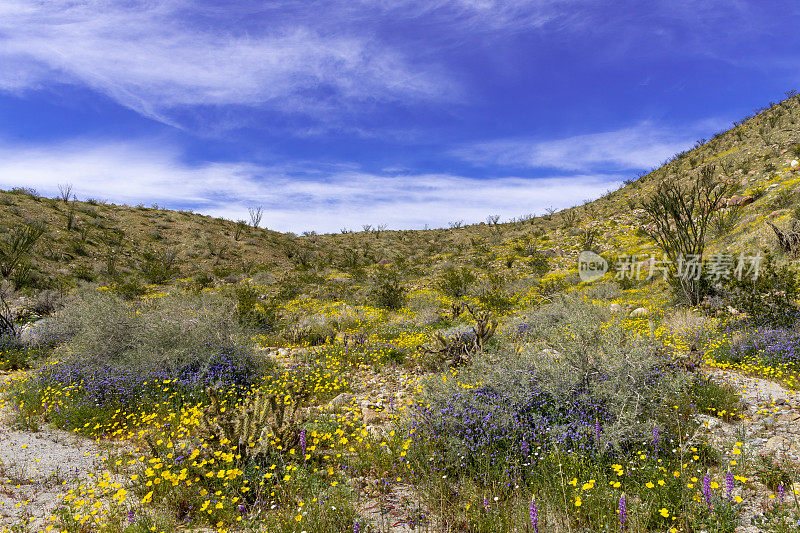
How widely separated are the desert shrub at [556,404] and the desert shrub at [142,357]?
4125 mm

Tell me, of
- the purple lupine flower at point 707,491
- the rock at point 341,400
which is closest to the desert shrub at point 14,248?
the rock at point 341,400

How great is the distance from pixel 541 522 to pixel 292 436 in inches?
102

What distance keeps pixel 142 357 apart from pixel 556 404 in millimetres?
6943

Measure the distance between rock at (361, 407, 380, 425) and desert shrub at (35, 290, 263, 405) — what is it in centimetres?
246

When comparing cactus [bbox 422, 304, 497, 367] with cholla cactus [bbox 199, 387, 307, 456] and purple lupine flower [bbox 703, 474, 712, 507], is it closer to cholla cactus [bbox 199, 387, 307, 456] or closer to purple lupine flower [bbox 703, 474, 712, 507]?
Answer: cholla cactus [bbox 199, 387, 307, 456]

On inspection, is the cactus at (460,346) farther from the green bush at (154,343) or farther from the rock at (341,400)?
the green bush at (154,343)

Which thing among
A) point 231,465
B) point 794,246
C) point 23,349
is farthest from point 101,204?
point 794,246

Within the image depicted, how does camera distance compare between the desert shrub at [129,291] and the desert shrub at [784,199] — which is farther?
the desert shrub at [129,291]

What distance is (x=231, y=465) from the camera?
3828mm

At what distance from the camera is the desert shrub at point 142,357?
6445mm

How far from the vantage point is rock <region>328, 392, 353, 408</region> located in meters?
6.00

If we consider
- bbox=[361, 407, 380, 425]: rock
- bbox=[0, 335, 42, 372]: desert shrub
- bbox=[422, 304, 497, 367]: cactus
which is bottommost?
bbox=[0, 335, 42, 372]: desert shrub

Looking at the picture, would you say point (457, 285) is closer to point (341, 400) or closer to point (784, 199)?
point (341, 400)
